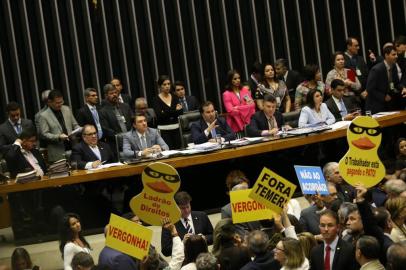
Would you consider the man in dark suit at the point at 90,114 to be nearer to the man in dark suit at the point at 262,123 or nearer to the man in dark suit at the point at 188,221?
the man in dark suit at the point at 262,123

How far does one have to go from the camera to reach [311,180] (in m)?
9.91

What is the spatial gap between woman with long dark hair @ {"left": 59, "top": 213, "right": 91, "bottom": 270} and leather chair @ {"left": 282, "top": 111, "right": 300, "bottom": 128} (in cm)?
416

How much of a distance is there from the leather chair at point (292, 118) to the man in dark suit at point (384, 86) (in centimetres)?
115

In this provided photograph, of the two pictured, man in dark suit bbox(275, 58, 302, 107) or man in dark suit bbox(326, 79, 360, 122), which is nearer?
man in dark suit bbox(326, 79, 360, 122)

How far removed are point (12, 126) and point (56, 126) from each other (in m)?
0.52

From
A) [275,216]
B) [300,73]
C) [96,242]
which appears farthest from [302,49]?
[275,216]

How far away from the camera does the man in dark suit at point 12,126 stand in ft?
43.7

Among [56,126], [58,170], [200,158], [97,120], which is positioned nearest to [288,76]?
[97,120]

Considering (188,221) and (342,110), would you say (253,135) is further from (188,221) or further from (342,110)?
(188,221)

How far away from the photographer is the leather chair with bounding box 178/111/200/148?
1341 centimetres

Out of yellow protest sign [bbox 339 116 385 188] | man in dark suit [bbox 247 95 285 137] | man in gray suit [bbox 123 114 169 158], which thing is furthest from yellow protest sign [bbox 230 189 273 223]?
man in dark suit [bbox 247 95 285 137]

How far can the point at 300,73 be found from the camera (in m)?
16.7

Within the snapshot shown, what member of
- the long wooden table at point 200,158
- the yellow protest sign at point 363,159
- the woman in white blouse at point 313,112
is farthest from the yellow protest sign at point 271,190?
the woman in white blouse at point 313,112

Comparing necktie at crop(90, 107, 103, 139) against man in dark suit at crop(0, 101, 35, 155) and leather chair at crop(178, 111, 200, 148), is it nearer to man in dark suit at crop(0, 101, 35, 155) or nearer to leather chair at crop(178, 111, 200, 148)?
man in dark suit at crop(0, 101, 35, 155)
